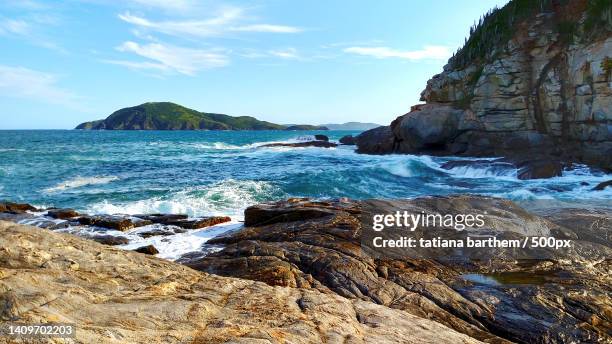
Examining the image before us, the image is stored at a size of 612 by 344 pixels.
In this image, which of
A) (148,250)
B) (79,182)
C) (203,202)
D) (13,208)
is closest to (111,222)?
(148,250)

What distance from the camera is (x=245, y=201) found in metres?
23.6

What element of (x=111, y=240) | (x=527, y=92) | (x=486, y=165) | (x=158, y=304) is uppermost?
(x=527, y=92)

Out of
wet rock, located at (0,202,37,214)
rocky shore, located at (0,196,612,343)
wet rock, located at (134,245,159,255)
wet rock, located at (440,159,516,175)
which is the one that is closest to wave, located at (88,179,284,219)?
wet rock, located at (0,202,37,214)

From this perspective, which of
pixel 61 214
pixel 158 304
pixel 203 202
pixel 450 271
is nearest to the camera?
pixel 158 304

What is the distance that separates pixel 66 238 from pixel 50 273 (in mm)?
1333

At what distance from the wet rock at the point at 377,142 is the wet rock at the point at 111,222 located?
4011cm

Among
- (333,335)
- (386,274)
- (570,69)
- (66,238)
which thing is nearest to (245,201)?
(386,274)

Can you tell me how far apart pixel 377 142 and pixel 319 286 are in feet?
163

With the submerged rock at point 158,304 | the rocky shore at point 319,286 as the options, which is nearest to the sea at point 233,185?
the rocky shore at point 319,286

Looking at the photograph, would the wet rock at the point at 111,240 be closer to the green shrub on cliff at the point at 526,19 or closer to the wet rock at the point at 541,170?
the wet rock at the point at 541,170

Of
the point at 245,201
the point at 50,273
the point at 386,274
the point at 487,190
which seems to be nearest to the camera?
the point at 50,273

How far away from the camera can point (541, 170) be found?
31.0 m

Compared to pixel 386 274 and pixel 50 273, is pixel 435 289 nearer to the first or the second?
pixel 386 274

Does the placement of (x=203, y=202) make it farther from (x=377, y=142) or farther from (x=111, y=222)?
(x=377, y=142)
